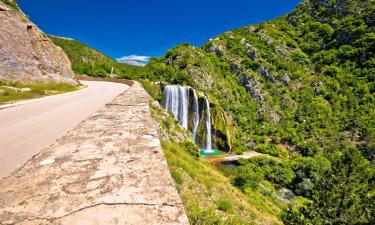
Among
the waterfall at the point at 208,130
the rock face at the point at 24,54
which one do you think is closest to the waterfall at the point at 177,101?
the waterfall at the point at 208,130

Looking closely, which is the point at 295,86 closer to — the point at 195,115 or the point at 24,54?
the point at 195,115

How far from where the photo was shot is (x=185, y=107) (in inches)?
1592

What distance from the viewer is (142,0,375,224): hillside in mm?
48500

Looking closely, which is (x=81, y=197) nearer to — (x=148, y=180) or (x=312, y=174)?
(x=148, y=180)

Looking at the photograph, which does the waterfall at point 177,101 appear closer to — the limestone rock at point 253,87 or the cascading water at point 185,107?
the cascading water at point 185,107

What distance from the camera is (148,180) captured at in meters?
2.71

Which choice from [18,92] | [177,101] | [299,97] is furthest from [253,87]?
[18,92]

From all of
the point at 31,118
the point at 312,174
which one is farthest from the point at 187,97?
the point at 31,118

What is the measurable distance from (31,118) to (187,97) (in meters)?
31.6

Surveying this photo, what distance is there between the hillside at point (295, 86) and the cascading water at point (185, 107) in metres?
5.79

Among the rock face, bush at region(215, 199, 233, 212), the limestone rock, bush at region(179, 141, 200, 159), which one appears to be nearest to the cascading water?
the rock face

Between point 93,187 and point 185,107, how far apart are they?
3797cm

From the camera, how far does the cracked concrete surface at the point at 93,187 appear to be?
2051 mm

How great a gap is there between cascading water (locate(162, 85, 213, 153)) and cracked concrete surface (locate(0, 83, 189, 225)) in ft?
116
